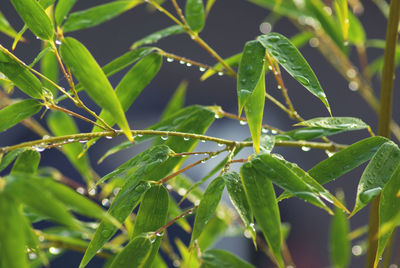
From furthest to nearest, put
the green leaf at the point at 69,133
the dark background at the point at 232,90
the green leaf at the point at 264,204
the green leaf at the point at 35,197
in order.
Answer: the dark background at the point at 232,90
the green leaf at the point at 69,133
the green leaf at the point at 264,204
the green leaf at the point at 35,197

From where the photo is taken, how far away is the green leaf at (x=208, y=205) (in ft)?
1.68

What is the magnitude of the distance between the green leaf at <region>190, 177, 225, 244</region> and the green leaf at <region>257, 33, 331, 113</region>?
149 millimetres

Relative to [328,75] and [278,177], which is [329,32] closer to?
[278,177]

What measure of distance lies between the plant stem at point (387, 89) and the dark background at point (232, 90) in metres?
1.63

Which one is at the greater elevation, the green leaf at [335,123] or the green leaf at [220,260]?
the green leaf at [335,123]

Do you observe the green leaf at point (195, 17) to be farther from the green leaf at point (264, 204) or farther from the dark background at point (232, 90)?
the dark background at point (232, 90)

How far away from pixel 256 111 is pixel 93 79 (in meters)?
0.19

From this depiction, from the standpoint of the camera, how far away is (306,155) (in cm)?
250

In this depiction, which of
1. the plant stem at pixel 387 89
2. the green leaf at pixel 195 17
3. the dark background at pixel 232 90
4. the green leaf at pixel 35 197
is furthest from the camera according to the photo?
the dark background at pixel 232 90

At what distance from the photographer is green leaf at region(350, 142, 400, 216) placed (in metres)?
0.50

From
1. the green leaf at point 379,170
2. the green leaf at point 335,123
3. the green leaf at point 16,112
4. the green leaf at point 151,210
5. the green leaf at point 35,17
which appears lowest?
the green leaf at point 151,210

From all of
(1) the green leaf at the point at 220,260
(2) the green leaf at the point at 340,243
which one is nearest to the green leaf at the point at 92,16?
(1) the green leaf at the point at 220,260

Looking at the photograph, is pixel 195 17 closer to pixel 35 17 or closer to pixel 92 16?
pixel 92 16

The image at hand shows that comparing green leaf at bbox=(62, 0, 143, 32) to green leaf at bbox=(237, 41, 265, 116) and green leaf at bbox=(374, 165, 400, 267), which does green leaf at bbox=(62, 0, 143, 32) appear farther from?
green leaf at bbox=(374, 165, 400, 267)
